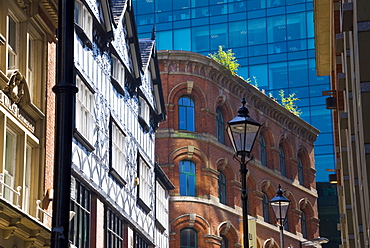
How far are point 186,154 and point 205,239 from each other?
15.7 ft

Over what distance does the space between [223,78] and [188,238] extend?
32.0ft

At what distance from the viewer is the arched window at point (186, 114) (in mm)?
48438

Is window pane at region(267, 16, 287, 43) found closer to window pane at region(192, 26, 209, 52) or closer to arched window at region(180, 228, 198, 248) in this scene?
window pane at region(192, 26, 209, 52)

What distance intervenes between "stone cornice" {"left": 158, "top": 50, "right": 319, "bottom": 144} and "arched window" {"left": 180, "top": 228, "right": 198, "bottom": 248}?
342 inches

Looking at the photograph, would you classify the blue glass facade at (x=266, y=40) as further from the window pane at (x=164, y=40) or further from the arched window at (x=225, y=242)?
the arched window at (x=225, y=242)

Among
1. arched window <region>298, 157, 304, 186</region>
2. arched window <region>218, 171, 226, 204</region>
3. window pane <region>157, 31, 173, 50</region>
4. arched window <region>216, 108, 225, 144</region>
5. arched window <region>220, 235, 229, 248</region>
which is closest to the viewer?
arched window <region>220, 235, 229, 248</region>

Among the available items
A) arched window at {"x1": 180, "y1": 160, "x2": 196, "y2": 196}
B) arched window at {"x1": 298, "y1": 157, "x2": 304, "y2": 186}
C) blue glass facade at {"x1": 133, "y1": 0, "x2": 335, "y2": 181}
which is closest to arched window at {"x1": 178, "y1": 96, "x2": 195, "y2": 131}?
arched window at {"x1": 180, "y1": 160, "x2": 196, "y2": 196}

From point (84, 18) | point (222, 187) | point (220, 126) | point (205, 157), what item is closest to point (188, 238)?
point (222, 187)

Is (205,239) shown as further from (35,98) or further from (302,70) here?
(302,70)

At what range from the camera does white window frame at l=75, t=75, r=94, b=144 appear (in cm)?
2697

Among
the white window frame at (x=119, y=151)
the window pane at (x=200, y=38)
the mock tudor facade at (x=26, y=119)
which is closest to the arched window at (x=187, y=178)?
the white window frame at (x=119, y=151)

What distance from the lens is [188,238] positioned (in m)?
47.1

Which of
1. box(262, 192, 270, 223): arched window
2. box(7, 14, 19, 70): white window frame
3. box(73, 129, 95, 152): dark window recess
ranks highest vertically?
box(262, 192, 270, 223): arched window

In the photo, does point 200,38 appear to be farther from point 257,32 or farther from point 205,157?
point 205,157
